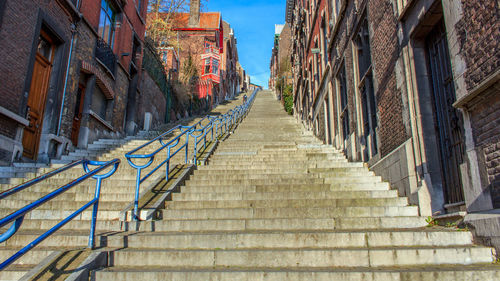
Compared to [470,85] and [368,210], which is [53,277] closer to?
[368,210]

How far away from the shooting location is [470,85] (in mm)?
3990

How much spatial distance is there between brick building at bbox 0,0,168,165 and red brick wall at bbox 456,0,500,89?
28.4 feet

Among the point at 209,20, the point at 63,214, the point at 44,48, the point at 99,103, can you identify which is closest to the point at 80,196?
the point at 63,214

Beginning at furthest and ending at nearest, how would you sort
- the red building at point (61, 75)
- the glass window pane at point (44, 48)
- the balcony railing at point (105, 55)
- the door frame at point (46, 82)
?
1. the balcony railing at point (105, 55)
2. the glass window pane at point (44, 48)
3. the door frame at point (46, 82)
4. the red building at point (61, 75)

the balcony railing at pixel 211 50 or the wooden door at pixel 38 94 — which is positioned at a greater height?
the balcony railing at pixel 211 50

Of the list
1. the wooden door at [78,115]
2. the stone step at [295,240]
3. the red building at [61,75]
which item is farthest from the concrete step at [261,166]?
the wooden door at [78,115]

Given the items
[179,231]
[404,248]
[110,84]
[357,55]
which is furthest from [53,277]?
[110,84]

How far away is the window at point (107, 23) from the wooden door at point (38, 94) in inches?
135

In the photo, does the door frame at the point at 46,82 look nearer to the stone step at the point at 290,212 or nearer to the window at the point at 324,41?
the stone step at the point at 290,212

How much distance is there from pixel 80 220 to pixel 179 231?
58.7 inches

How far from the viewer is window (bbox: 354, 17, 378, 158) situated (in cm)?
805

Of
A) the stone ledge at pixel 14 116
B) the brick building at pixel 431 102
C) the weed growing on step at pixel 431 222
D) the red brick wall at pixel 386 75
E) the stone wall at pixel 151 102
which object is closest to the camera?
the brick building at pixel 431 102

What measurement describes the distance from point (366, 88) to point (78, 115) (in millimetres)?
9381

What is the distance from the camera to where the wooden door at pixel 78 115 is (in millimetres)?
10844
